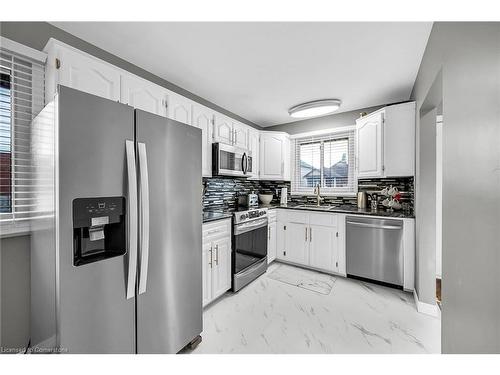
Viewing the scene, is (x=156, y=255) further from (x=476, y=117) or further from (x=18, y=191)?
(x=476, y=117)

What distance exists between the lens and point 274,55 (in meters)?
1.84

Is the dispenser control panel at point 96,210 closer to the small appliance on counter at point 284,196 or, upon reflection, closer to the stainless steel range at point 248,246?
the stainless steel range at point 248,246

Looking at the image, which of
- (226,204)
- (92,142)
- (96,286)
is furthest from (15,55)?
(226,204)

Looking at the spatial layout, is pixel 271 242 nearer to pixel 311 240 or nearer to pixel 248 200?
pixel 311 240

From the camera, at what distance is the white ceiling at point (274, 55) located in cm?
153

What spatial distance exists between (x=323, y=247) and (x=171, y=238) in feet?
7.39

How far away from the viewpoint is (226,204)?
3.25m

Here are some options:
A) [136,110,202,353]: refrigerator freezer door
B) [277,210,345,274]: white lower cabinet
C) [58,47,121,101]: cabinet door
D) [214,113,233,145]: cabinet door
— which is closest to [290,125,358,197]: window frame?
[277,210,345,274]: white lower cabinet

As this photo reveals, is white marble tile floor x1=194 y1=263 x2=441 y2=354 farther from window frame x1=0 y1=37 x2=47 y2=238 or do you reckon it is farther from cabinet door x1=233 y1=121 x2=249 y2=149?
cabinet door x1=233 y1=121 x2=249 y2=149

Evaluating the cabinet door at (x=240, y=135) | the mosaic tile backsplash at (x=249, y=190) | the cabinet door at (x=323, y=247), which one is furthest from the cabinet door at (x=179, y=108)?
the cabinet door at (x=323, y=247)

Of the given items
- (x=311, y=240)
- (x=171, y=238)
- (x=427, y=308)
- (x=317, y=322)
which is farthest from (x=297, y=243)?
(x=171, y=238)

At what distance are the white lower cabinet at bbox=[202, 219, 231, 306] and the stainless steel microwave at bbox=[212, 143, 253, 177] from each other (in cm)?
66

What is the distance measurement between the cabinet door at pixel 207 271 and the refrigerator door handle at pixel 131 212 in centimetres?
89

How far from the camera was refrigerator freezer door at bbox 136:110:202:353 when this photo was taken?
4.22 ft
